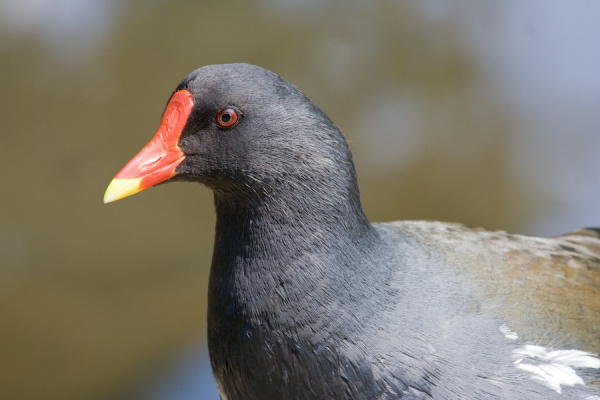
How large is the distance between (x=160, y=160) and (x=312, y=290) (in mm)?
578

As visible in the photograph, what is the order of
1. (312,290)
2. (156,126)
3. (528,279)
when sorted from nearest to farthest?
(312,290)
(528,279)
(156,126)

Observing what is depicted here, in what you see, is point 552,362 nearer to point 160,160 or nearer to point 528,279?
point 528,279

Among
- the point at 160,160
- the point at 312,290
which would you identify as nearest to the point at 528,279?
the point at 312,290

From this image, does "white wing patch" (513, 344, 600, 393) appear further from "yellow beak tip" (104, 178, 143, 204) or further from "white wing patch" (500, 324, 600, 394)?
"yellow beak tip" (104, 178, 143, 204)

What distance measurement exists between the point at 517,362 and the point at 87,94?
3.59 metres

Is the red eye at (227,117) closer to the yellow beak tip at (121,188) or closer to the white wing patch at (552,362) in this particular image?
the yellow beak tip at (121,188)

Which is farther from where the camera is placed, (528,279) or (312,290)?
(528,279)

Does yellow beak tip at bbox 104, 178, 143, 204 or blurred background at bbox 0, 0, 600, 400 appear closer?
yellow beak tip at bbox 104, 178, 143, 204

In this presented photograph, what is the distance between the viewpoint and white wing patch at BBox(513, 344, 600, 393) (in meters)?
2.12

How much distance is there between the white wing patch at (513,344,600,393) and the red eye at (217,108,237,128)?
1043 mm

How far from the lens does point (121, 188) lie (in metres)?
2.12

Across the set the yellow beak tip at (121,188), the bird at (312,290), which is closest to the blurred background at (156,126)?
the bird at (312,290)

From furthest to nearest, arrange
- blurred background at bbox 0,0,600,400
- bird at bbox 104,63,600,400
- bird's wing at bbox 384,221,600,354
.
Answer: blurred background at bbox 0,0,600,400, bird's wing at bbox 384,221,600,354, bird at bbox 104,63,600,400

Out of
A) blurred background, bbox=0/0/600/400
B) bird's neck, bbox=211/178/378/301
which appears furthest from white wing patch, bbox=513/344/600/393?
blurred background, bbox=0/0/600/400
